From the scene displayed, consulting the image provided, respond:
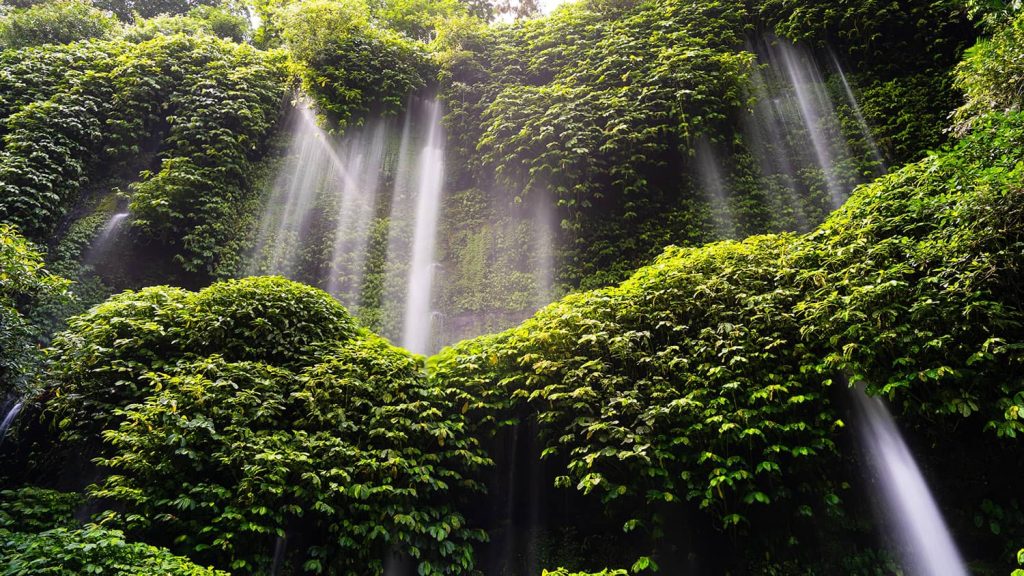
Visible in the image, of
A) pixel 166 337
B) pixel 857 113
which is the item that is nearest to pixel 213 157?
pixel 166 337

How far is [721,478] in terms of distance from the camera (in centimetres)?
412

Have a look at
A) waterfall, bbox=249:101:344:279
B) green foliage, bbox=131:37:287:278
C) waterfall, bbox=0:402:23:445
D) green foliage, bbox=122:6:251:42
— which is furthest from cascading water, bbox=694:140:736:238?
green foliage, bbox=122:6:251:42

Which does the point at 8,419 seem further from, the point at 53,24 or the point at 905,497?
the point at 53,24

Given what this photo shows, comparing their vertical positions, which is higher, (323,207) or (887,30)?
(887,30)

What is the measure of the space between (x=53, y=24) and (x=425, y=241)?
42.6 ft

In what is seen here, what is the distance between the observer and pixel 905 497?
4438mm

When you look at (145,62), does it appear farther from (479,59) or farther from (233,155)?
(479,59)

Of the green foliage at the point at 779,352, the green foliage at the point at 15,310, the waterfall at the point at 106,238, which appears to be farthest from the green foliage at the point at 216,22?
the green foliage at the point at 779,352

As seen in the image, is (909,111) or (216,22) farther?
(216,22)

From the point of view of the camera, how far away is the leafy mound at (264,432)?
14.0 feet

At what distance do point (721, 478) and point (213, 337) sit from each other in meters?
5.43

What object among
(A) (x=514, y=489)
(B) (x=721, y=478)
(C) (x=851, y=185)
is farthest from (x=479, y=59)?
(B) (x=721, y=478)

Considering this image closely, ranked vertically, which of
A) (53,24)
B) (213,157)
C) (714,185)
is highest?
(53,24)

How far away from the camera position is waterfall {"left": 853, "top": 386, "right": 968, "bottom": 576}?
167 inches
